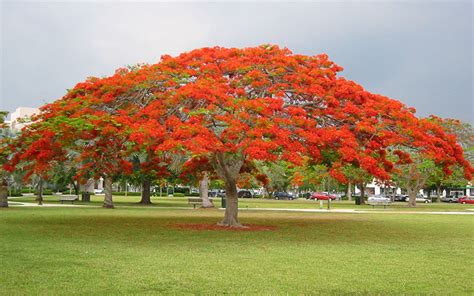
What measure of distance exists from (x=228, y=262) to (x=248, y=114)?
25.6ft

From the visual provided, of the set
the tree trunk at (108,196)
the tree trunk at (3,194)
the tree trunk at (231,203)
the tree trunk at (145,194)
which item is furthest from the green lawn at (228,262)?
the tree trunk at (145,194)

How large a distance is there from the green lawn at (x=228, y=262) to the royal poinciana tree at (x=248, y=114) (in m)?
2.93

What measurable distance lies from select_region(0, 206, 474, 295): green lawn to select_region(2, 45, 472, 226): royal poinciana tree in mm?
2934

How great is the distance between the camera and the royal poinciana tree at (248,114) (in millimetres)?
20172

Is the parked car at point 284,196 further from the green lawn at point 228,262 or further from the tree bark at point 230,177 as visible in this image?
the green lawn at point 228,262

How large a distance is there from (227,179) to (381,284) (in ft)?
47.4

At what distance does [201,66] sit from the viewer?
24047mm

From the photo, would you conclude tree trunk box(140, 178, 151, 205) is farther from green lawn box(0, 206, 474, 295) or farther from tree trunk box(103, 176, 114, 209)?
green lawn box(0, 206, 474, 295)

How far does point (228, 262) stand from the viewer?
1399cm

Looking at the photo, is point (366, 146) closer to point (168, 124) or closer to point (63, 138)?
point (168, 124)

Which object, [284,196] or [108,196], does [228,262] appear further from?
[284,196]

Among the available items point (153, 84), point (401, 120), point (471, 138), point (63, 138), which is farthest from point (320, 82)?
point (471, 138)

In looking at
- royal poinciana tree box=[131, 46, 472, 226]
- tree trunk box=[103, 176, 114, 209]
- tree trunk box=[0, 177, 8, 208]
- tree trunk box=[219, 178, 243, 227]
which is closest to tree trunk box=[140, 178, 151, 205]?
tree trunk box=[103, 176, 114, 209]

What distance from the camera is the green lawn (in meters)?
10.8
